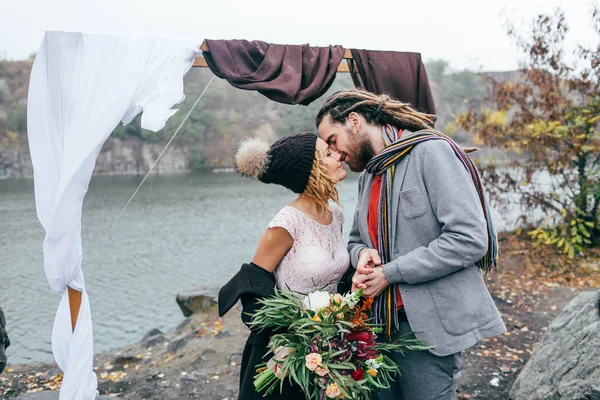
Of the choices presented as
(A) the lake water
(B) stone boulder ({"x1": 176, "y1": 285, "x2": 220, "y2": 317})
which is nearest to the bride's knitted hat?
(B) stone boulder ({"x1": 176, "y1": 285, "x2": 220, "y2": 317})

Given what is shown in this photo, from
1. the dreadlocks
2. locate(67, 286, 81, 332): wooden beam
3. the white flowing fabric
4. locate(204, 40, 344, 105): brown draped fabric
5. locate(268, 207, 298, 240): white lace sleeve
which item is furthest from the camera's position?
locate(204, 40, 344, 105): brown draped fabric

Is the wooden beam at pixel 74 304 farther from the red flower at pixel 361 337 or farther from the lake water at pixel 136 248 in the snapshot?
the lake water at pixel 136 248

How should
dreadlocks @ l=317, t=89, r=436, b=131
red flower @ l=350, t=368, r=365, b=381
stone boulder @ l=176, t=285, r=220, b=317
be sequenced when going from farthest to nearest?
stone boulder @ l=176, t=285, r=220, b=317 < dreadlocks @ l=317, t=89, r=436, b=131 < red flower @ l=350, t=368, r=365, b=381

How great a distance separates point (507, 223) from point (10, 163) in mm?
22508

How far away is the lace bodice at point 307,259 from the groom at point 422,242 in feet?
0.81

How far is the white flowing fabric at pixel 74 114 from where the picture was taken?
9.76ft

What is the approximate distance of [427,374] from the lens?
7.12ft

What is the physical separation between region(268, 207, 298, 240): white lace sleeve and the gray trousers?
0.68 m

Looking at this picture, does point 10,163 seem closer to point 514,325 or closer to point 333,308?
point 514,325

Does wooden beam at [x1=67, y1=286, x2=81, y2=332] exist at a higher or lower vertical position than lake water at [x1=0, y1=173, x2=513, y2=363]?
higher

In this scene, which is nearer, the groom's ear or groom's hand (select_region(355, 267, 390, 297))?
groom's hand (select_region(355, 267, 390, 297))

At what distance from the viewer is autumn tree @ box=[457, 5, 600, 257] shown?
28.1 feet

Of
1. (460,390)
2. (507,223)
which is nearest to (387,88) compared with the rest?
(460,390)

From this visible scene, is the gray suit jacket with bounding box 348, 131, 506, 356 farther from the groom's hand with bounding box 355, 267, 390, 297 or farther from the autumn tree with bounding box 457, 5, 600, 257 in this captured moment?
the autumn tree with bounding box 457, 5, 600, 257
